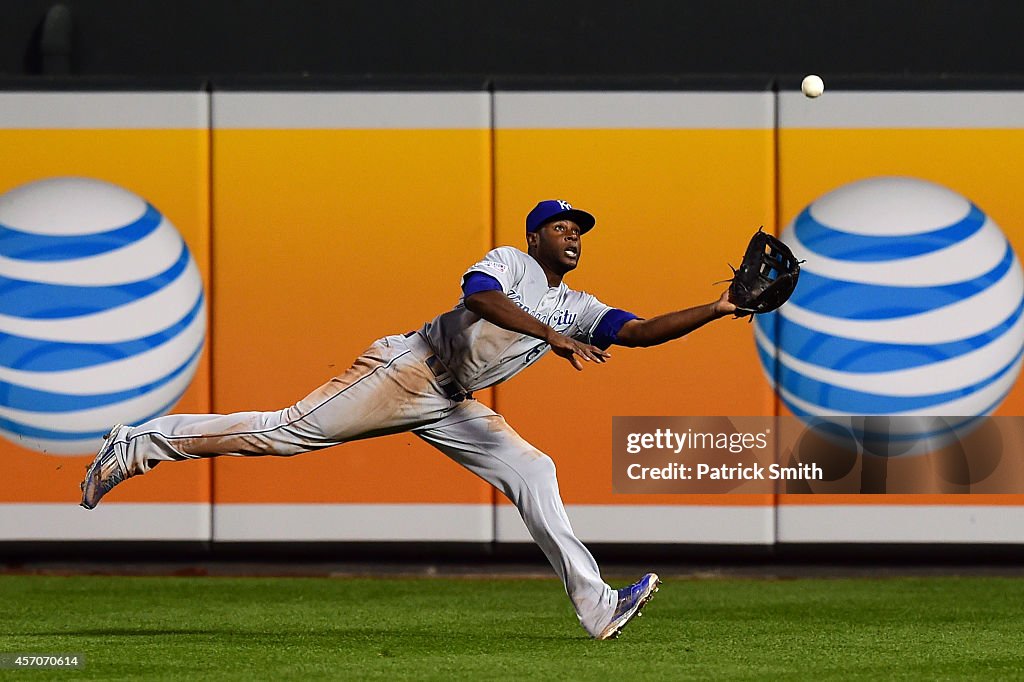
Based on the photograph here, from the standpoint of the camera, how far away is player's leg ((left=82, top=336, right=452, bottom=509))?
654cm

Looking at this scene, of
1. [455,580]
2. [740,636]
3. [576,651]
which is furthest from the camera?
[455,580]

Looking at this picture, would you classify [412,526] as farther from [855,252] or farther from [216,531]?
[855,252]

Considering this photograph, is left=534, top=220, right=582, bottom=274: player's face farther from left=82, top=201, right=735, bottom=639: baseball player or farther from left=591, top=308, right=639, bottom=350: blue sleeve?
left=591, top=308, right=639, bottom=350: blue sleeve

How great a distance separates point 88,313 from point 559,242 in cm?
397

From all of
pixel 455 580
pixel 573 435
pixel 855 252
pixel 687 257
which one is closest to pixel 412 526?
pixel 455 580

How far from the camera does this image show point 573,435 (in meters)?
9.70

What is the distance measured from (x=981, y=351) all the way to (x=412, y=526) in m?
3.25

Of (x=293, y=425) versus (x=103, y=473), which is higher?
(x=293, y=425)

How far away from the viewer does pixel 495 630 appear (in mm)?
7219

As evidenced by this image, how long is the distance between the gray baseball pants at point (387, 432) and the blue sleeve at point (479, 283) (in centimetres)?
48

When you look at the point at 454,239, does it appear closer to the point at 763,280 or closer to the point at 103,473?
the point at 103,473
